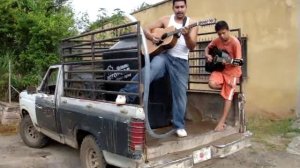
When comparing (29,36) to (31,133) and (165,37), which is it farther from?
(165,37)

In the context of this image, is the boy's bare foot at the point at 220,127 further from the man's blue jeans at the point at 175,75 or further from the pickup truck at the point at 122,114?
the man's blue jeans at the point at 175,75

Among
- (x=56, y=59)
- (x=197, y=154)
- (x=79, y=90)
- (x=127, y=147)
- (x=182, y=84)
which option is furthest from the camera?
(x=56, y=59)

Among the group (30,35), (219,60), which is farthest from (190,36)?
(30,35)

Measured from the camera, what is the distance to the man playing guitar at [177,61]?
538 centimetres

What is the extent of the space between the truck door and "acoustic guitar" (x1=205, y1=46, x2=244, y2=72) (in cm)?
244

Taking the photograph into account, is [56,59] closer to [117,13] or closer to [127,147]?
[117,13]

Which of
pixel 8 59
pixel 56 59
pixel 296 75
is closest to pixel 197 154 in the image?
pixel 296 75

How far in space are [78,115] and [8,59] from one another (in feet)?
21.1

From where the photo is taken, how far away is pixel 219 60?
5.98 m

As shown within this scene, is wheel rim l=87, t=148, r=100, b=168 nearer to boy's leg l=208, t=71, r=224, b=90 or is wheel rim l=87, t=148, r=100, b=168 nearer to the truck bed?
the truck bed

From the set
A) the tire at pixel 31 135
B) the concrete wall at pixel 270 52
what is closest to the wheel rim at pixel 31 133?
the tire at pixel 31 135

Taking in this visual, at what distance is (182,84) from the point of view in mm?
5520

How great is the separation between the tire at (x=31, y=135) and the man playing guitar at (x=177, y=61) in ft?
10.9

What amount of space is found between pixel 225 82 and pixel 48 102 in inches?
110
